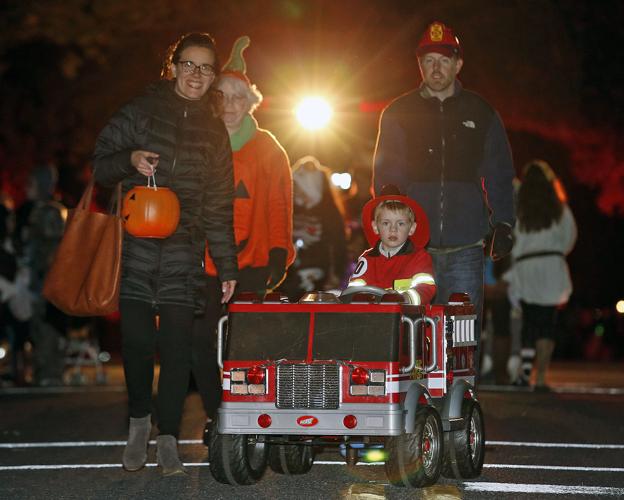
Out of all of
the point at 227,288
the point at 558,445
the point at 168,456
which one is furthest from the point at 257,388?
the point at 558,445

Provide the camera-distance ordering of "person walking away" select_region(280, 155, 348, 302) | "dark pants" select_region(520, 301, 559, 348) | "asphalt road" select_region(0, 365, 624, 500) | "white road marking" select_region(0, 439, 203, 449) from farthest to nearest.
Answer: "dark pants" select_region(520, 301, 559, 348), "person walking away" select_region(280, 155, 348, 302), "white road marking" select_region(0, 439, 203, 449), "asphalt road" select_region(0, 365, 624, 500)

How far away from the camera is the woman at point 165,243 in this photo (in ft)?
29.8

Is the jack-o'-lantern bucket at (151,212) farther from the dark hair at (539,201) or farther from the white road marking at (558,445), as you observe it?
the dark hair at (539,201)

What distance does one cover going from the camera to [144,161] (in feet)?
29.2

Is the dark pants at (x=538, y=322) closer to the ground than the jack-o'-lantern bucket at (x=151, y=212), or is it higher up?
closer to the ground

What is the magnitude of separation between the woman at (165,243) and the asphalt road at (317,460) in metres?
0.36

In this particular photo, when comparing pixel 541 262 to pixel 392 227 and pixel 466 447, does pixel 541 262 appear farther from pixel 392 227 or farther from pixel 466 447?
pixel 466 447

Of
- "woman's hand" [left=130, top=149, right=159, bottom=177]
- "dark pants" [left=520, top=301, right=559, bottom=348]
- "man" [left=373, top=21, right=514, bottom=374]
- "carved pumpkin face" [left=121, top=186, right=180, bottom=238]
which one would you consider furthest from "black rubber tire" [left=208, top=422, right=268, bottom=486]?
"dark pants" [left=520, top=301, right=559, bottom=348]

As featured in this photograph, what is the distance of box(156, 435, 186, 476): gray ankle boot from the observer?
8.95 meters

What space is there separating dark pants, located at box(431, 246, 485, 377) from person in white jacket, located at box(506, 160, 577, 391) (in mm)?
6516

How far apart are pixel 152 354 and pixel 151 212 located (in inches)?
33.8

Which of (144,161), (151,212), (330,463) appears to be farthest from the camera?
(330,463)

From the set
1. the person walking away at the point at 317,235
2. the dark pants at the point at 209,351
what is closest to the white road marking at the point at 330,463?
the dark pants at the point at 209,351

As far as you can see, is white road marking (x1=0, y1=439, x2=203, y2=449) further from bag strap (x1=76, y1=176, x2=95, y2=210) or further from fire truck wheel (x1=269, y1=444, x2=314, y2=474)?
bag strap (x1=76, y1=176, x2=95, y2=210)
